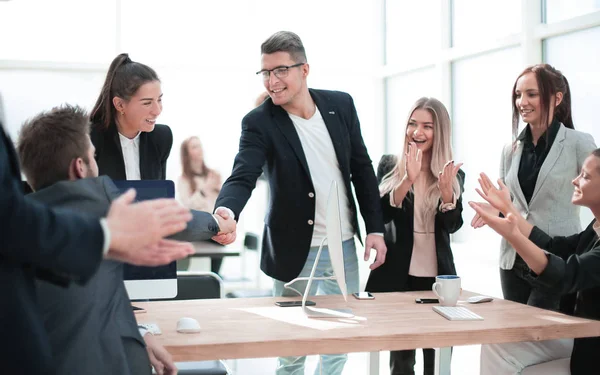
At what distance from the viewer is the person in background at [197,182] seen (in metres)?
6.74

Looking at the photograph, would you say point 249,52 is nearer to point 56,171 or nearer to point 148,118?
point 148,118

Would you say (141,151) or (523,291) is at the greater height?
(141,151)

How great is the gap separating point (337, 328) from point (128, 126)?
1258 mm

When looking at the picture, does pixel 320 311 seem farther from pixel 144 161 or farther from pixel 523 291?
pixel 523 291

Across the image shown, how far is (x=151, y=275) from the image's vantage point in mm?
2510

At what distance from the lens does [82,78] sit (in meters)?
7.19

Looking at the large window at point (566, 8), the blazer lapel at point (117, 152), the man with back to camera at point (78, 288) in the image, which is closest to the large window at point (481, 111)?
the large window at point (566, 8)

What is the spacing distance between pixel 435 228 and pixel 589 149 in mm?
934

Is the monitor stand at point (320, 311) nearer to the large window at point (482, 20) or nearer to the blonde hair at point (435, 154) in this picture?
the blonde hair at point (435, 154)

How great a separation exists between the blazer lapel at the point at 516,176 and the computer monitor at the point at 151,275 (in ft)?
6.33

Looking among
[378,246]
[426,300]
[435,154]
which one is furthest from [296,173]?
[426,300]

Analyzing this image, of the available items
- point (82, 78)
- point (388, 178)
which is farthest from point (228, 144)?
point (388, 178)

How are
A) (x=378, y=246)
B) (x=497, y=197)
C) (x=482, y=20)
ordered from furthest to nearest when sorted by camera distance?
(x=482, y=20), (x=378, y=246), (x=497, y=197)

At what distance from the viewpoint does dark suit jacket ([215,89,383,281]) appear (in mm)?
3084
